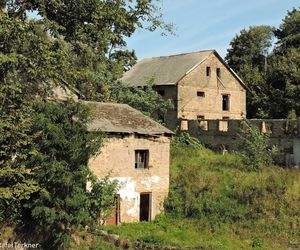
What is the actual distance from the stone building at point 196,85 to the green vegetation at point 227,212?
14.4 metres

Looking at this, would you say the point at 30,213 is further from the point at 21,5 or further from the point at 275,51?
the point at 275,51

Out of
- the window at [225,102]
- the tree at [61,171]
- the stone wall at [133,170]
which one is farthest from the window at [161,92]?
the tree at [61,171]

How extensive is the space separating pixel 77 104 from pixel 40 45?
299cm

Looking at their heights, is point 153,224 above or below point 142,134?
below

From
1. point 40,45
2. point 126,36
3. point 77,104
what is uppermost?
point 126,36

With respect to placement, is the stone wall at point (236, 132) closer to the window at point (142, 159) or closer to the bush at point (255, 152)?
the bush at point (255, 152)

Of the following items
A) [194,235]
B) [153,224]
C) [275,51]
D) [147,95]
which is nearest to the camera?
[194,235]

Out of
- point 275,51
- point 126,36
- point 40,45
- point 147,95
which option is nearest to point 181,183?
point 126,36

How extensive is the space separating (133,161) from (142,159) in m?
0.77

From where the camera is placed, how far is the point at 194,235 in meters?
21.4

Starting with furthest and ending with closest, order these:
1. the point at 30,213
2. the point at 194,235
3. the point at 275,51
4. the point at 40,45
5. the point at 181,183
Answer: the point at 275,51 < the point at 181,183 < the point at 194,235 < the point at 30,213 < the point at 40,45

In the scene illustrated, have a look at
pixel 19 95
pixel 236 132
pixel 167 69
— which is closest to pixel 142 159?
pixel 19 95

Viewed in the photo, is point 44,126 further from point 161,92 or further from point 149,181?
point 161,92

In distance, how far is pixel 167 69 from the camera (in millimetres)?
43531
